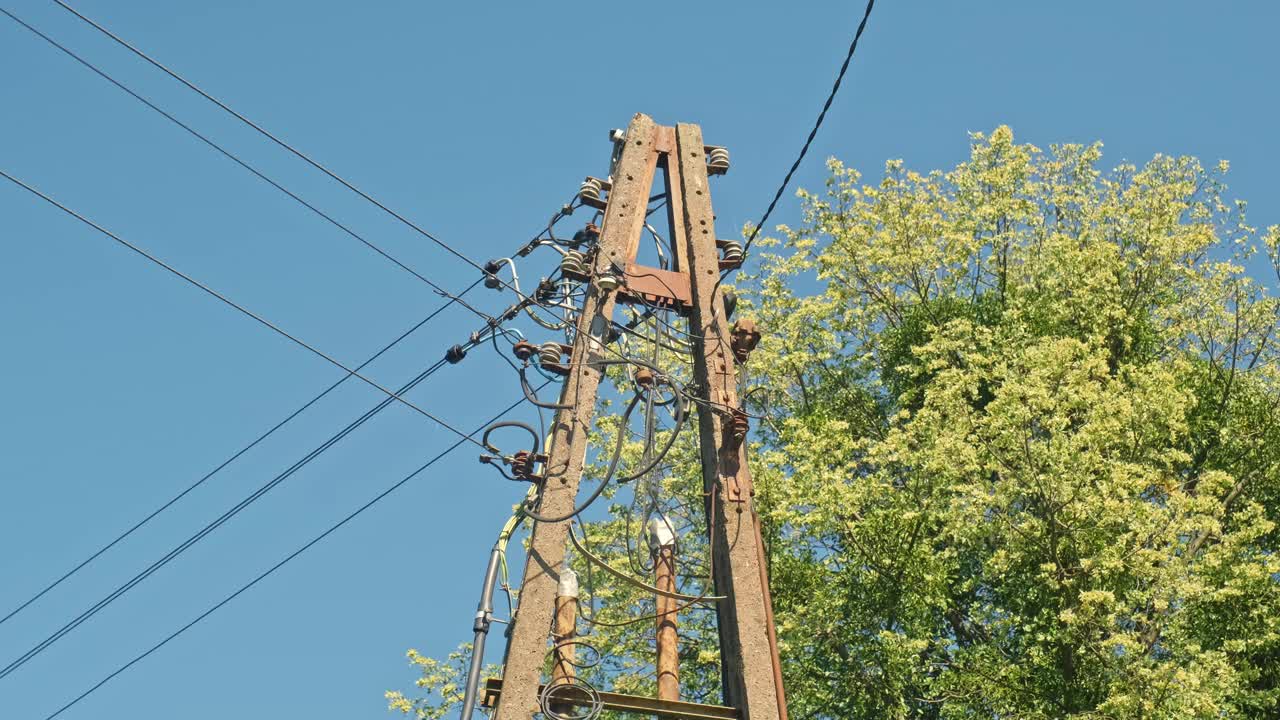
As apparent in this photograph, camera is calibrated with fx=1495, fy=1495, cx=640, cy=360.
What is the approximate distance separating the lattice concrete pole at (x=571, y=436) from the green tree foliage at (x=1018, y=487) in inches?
216

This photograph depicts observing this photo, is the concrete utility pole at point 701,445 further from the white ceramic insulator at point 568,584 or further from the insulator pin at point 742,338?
the white ceramic insulator at point 568,584

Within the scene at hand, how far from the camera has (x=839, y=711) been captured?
1930 centimetres

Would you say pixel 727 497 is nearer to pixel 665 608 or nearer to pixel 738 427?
pixel 738 427

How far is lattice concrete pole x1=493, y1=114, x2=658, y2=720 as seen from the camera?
8188 mm

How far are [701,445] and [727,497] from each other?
600 millimetres

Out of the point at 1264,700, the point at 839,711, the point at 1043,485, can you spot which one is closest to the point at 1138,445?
the point at 1043,485

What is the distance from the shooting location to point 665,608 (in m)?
11.3

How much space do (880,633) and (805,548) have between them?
210cm

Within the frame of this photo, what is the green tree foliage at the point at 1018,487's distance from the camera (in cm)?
1820

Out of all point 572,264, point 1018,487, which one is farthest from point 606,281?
point 1018,487

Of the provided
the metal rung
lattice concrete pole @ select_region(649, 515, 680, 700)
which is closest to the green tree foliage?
lattice concrete pole @ select_region(649, 515, 680, 700)

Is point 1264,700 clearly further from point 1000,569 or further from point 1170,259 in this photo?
point 1170,259

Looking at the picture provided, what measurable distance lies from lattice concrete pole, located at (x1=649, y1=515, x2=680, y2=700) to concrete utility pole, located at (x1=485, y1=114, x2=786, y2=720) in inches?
0.6

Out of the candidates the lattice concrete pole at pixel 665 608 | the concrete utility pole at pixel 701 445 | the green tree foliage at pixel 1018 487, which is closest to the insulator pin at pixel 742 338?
the concrete utility pole at pixel 701 445
